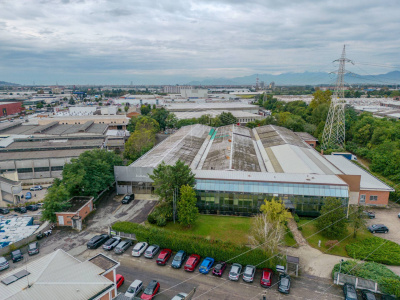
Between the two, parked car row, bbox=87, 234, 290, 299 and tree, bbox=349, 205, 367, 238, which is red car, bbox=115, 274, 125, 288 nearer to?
parked car row, bbox=87, 234, 290, 299

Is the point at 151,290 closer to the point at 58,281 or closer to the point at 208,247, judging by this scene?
the point at 208,247

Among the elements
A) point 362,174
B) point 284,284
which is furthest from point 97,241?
point 362,174

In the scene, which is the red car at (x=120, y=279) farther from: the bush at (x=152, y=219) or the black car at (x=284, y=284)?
the black car at (x=284, y=284)

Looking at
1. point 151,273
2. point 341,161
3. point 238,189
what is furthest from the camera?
point 341,161

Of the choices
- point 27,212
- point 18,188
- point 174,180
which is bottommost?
point 27,212

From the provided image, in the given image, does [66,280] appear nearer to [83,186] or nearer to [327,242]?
[83,186]

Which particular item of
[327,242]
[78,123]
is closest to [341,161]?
[327,242]
